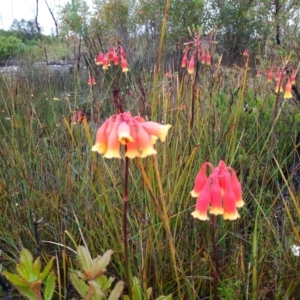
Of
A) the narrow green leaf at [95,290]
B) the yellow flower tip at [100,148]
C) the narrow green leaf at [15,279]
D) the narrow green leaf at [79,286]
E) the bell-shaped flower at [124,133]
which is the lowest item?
the narrow green leaf at [79,286]

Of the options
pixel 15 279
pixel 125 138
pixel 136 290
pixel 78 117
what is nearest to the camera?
pixel 15 279

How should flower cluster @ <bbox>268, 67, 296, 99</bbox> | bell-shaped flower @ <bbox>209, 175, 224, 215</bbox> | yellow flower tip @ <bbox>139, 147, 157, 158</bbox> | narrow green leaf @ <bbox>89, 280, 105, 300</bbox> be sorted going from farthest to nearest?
flower cluster @ <bbox>268, 67, 296, 99</bbox> < bell-shaped flower @ <bbox>209, 175, 224, 215</bbox> < yellow flower tip @ <bbox>139, 147, 157, 158</bbox> < narrow green leaf @ <bbox>89, 280, 105, 300</bbox>

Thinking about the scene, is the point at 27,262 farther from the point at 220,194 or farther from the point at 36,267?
the point at 220,194

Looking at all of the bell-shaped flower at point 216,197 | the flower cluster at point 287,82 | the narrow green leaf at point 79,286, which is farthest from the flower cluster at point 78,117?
the narrow green leaf at point 79,286

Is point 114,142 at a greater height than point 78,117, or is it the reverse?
point 114,142

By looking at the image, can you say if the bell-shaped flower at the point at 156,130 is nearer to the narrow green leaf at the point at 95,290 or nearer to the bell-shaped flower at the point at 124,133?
the bell-shaped flower at the point at 124,133

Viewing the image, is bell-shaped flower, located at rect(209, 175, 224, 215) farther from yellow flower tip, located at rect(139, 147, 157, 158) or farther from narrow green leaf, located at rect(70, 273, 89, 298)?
narrow green leaf, located at rect(70, 273, 89, 298)

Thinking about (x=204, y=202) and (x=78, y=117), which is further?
(x=78, y=117)

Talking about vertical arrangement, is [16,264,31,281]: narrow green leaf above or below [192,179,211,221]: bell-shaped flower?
below

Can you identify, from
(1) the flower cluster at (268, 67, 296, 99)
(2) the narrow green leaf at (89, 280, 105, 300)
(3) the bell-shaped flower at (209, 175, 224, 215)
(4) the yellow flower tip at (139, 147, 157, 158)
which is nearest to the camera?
(2) the narrow green leaf at (89, 280, 105, 300)

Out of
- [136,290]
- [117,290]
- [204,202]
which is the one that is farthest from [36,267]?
[204,202]

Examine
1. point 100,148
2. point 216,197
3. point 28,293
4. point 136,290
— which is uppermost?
point 100,148

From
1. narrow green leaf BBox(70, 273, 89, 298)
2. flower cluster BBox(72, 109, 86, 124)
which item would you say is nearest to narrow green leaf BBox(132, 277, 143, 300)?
narrow green leaf BBox(70, 273, 89, 298)

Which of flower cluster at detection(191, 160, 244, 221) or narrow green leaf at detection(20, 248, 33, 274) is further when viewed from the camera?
flower cluster at detection(191, 160, 244, 221)
